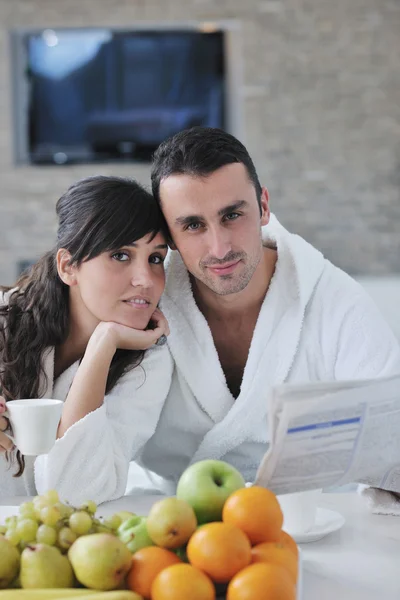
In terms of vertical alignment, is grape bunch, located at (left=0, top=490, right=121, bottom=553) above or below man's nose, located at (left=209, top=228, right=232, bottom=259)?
below

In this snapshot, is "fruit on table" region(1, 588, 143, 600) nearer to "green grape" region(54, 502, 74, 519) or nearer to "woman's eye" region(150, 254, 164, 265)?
"green grape" region(54, 502, 74, 519)

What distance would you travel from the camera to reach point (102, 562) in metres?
0.88

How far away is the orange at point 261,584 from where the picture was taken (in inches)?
33.4

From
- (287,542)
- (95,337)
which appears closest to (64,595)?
(287,542)

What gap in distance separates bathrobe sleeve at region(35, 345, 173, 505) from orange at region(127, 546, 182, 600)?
626 mm

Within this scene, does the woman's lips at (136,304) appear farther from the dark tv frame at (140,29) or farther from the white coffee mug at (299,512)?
the dark tv frame at (140,29)

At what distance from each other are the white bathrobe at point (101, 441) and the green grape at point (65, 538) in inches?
23.1

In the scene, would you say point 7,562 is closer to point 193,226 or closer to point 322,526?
point 322,526

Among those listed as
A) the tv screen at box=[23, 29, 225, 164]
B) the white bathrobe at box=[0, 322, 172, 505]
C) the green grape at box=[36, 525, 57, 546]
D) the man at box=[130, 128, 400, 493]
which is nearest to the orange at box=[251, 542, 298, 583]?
the green grape at box=[36, 525, 57, 546]

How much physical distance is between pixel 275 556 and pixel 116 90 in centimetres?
435

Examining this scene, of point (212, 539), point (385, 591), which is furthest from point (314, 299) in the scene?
point (212, 539)

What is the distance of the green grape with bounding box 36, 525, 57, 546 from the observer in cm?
93

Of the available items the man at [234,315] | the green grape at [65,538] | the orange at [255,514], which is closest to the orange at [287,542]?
the orange at [255,514]

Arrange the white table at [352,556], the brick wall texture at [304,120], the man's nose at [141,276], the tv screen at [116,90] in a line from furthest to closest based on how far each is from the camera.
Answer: the tv screen at [116,90]
the brick wall texture at [304,120]
the man's nose at [141,276]
the white table at [352,556]
